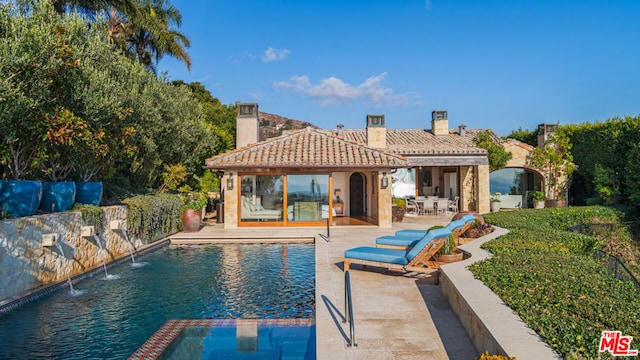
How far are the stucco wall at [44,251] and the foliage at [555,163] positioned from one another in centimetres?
2202

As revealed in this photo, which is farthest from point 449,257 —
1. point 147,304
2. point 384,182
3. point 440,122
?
point 440,122

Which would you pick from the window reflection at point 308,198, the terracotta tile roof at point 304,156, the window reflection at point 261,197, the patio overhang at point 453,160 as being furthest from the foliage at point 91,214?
the patio overhang at point 453,160

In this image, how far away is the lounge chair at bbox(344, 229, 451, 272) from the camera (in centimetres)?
841

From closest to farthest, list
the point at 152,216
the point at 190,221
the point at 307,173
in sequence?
the point at 152,216
the point at 190,221
the point at 307,173

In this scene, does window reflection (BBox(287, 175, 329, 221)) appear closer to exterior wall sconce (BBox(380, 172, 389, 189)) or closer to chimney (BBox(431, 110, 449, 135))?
exterior wall sconce (BBox(380, 172, 389, 189))

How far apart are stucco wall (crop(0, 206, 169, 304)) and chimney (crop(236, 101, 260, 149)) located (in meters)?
11.6

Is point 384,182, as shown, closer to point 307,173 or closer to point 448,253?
point 307,173

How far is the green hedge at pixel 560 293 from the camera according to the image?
412 centimetres

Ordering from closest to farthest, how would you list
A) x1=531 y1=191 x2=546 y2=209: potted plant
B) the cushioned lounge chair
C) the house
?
the cushioned lounge chair < the house < x1=531 y1=191 x2=546 y2=209: potted plant

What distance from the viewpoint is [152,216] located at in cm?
1448

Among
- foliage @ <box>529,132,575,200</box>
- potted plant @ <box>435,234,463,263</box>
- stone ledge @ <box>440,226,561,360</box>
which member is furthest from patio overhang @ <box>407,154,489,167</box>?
stone ledge @ <box>440,226,561,360</box>

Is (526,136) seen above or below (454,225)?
above

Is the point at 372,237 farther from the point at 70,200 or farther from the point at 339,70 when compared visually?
the point at 339,70

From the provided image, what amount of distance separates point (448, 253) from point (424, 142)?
1662 centimetres
